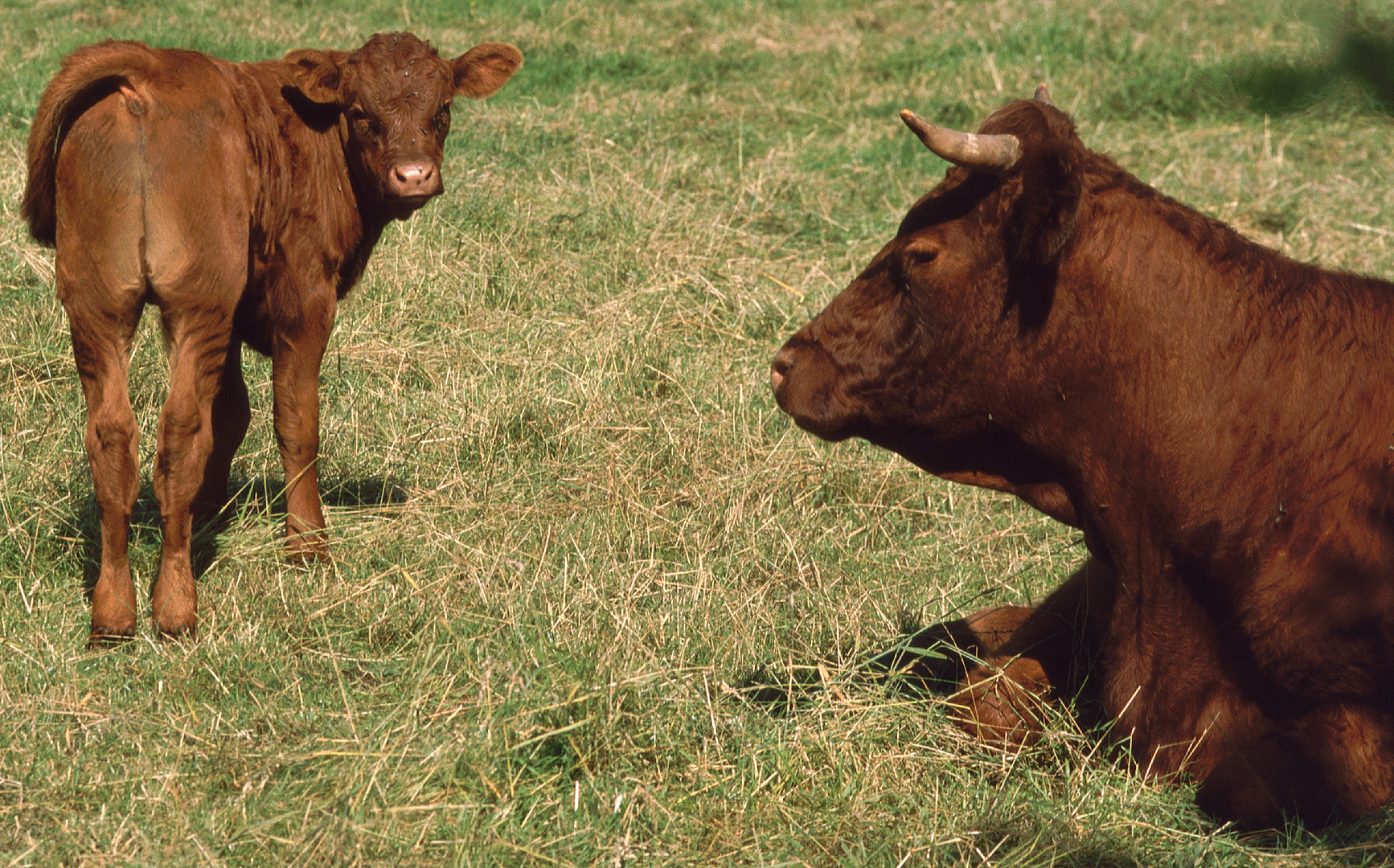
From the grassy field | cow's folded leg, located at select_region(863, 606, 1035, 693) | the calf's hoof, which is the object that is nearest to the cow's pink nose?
the grassy field

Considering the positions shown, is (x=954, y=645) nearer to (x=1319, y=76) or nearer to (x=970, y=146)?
(x=970, y=146)

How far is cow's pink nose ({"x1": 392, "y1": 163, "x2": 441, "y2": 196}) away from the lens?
4.29 metres

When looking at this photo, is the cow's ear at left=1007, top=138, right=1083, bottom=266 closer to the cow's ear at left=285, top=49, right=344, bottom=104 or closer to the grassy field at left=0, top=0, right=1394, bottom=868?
the grassy field at left=0, top=0, right=1394, bottom=868

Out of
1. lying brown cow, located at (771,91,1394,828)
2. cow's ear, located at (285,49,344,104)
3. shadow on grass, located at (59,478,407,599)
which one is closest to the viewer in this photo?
lying brown cow, located at (771,91,1394,828)

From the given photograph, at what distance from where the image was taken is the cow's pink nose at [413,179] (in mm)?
4293

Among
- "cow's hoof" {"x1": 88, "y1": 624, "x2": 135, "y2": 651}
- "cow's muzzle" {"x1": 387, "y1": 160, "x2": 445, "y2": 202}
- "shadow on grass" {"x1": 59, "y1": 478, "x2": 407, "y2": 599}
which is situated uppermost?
"cow's muzzle" {"x1": 387, "y1": 160, "x2": 445, "y2": 202}

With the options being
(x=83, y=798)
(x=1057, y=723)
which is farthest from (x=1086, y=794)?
(x=83, y=798)

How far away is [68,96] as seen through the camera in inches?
141

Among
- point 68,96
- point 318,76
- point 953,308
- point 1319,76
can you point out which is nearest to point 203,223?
point 68,96

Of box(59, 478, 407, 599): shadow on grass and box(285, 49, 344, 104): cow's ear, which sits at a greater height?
box(285, 49, 344, 104): cow's ear

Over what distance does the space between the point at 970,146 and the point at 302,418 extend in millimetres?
2492

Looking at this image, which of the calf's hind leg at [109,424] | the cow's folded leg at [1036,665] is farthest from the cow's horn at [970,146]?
the calf's hind leg at [109,424]

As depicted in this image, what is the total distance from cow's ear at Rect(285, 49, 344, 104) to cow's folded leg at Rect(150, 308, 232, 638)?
0.94 meters

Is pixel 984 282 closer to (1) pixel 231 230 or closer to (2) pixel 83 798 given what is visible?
(1) pixel 231 230
